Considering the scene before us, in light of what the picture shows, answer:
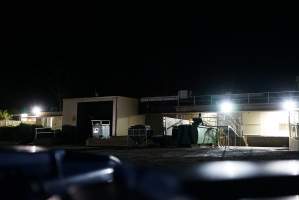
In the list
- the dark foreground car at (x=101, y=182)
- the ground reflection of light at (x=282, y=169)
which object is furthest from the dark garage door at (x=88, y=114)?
the dark foreground car at (x=101, y=182)

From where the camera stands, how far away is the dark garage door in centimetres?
2412

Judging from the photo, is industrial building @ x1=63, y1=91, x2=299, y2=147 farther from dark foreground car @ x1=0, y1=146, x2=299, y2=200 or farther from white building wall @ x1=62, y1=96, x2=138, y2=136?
dark foreground car @ x1=0, y1=146, x2=299, y2=200

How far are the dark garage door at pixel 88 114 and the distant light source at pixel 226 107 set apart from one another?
695 cm

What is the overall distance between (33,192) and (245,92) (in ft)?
68.3

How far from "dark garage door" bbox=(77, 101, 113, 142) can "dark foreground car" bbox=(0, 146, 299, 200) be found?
815 inches

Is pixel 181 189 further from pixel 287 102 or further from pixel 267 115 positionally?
pixel 267 115

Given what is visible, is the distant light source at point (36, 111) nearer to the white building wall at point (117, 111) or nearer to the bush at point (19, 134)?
the bush at point (19, 134)

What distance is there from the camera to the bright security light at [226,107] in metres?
20.8

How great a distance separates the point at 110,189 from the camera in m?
2.78

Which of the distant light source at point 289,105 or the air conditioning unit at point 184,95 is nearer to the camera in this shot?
the distant light source at point 289,105

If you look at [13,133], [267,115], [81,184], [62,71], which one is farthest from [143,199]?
[62,71]

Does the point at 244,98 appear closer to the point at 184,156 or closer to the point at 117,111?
the point at 117,111

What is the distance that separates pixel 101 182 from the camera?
287 cm

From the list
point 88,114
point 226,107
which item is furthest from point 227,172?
point 88,114
